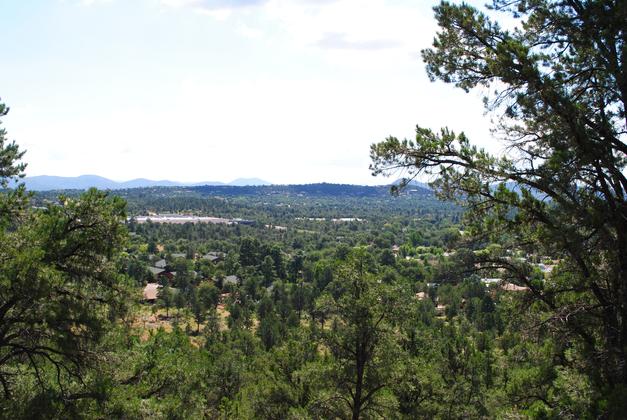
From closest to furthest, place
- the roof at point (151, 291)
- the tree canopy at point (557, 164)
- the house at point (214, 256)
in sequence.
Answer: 1. the tree canopy at point (557, 164)
2. the roof at point (151, 291)
3. the house at point (214, 256)

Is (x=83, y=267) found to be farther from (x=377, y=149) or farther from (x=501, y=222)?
(x=501, y=222)

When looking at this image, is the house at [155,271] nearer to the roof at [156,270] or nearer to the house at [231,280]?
the roof at [156,270]

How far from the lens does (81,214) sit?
8250 millimetres

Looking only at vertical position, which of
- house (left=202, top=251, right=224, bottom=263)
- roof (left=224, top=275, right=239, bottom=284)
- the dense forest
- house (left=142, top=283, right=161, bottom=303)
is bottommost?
house (left=142, top=283, right=161, bottom=303)

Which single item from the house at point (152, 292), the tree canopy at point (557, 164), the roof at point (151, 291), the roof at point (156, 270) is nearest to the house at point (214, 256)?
the roof at point (156, 270)

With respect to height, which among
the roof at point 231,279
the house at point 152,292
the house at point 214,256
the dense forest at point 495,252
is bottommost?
the house at point 152,292

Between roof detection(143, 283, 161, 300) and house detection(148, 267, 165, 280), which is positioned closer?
roof detection(143, 283, 161, 300)

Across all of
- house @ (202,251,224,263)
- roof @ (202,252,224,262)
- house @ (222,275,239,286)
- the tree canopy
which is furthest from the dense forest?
roof @ (202,252,224,262)

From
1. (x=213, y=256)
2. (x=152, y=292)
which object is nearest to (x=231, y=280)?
(x=152, y=292)

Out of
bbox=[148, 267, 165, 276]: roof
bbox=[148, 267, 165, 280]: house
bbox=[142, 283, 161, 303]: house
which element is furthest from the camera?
bbox=[148, 267, 165, 276]: roof

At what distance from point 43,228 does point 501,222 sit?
25.2 feet

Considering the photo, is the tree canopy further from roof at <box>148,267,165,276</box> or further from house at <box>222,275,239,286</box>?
roof at <box>148,267,165,276</box>

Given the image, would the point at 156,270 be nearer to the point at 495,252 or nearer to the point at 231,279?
the point at 231,279

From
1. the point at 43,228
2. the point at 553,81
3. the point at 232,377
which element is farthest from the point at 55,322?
the point at 232,377
